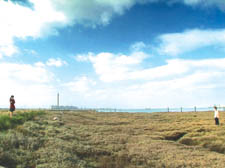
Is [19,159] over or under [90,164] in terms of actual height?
over

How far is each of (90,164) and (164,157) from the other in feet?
13.9

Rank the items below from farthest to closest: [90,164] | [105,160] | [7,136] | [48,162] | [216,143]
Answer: [216,143], [7,136], [105,160], [90,164], [48,162]

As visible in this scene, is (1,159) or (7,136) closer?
(1,159)

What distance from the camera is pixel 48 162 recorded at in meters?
8.36

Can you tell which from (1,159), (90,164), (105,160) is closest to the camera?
(1,159)

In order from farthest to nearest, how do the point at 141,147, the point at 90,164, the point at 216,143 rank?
the point at 216,143
the point at 141,147
the point at 90,164

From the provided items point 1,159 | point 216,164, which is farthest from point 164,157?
point 1,159

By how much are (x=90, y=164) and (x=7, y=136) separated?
4922 mm

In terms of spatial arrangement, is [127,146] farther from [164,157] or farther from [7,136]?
[7,136]

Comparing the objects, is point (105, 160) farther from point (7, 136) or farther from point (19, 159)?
point (7, 136)

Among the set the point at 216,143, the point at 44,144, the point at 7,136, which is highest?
the point at 7,136

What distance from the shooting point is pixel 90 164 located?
898 cm

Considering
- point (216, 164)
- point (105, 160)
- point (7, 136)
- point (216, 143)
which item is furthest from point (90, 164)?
point (216, 143)

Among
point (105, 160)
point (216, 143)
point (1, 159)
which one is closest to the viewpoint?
Result: point (1, 159)
